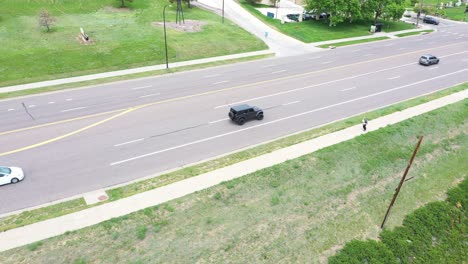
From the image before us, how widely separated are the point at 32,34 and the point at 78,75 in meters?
17.7

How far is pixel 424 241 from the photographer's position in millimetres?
19344

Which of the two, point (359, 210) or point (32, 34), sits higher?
point (32, 34)

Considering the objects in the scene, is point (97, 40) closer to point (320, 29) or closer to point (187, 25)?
point (187, 25)

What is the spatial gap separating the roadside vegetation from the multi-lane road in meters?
11.6

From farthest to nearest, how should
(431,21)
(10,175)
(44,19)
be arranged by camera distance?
(431,21), (44,19), (10,175)

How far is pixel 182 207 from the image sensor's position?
1952 centimetres

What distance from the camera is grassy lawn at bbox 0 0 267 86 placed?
4372 centimetres

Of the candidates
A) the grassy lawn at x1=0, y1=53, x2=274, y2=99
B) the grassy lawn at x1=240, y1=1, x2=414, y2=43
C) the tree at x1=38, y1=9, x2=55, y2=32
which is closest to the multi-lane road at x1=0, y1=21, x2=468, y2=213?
the grassy lawn at x1=0, y1=53, x2=274, y2=99

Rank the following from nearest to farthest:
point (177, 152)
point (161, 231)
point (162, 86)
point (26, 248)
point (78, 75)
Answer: point (26, 248)
point (161, 231)
point (177, 152)
point (162, 86)
point (78, 75)

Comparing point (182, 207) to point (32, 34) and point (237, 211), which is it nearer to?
point (237, 211)

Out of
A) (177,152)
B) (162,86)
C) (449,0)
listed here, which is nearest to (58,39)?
(162,86)

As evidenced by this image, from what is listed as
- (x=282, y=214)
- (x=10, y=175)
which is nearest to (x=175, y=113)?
(x=10, y=175)

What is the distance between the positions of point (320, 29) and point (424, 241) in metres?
54.9

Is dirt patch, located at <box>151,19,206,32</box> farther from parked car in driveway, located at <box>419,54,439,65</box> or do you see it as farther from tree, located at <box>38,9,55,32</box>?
parked car in driveway, located at <box>419,54,439,65</box>
